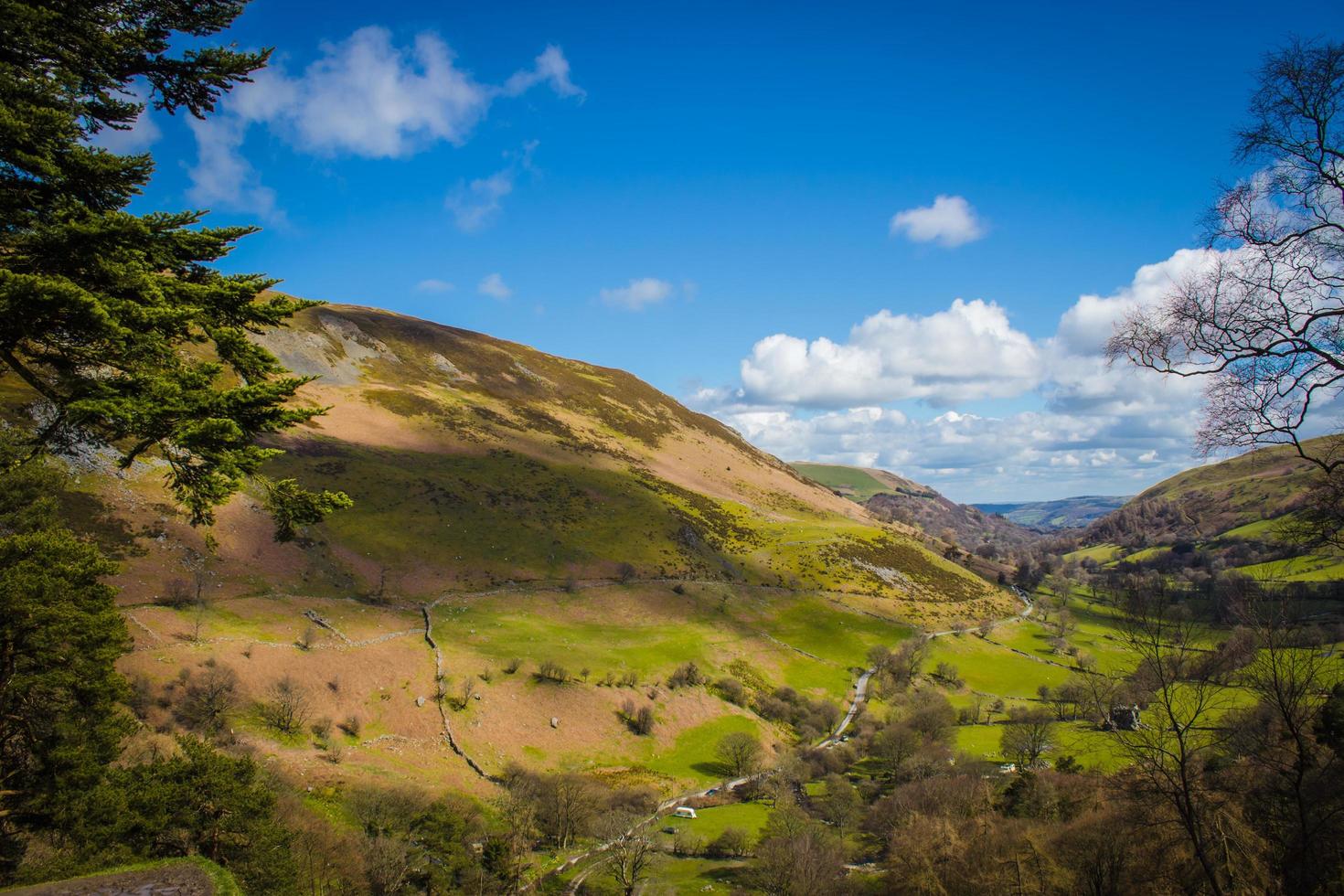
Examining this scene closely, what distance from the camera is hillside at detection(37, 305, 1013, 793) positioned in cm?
4712

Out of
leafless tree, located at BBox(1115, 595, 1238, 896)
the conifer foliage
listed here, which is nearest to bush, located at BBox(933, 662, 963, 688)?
leafless tree, located at BBox(1115, 595, 1238, 896)

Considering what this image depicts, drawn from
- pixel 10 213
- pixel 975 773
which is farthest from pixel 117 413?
pixel 975 773

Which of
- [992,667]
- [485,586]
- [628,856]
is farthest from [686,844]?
[992,667]

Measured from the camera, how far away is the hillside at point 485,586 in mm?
47125

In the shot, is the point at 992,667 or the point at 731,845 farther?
the point at 992,667

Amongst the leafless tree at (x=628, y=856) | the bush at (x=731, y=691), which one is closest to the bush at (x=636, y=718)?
the bush at (x=731, y=691)

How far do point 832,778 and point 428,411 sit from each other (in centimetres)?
9102

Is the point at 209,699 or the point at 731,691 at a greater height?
the point at 209,699

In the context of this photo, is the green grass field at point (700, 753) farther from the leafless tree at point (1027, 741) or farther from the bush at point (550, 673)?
the leafless tree at point (1027, 741)

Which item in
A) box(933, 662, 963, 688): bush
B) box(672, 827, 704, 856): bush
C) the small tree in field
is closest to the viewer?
box(672, 827, 704, 856): bush

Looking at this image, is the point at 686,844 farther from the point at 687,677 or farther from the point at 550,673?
the point at 687,677

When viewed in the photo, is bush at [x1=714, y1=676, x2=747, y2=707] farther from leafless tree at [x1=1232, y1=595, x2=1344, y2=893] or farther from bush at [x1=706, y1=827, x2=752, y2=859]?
leafless tree at [x1=1232, y1=595, x2=1344, y2=893]

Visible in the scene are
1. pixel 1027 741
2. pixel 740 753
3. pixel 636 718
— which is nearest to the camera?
pixel 740 753

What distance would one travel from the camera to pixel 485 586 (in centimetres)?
7500
